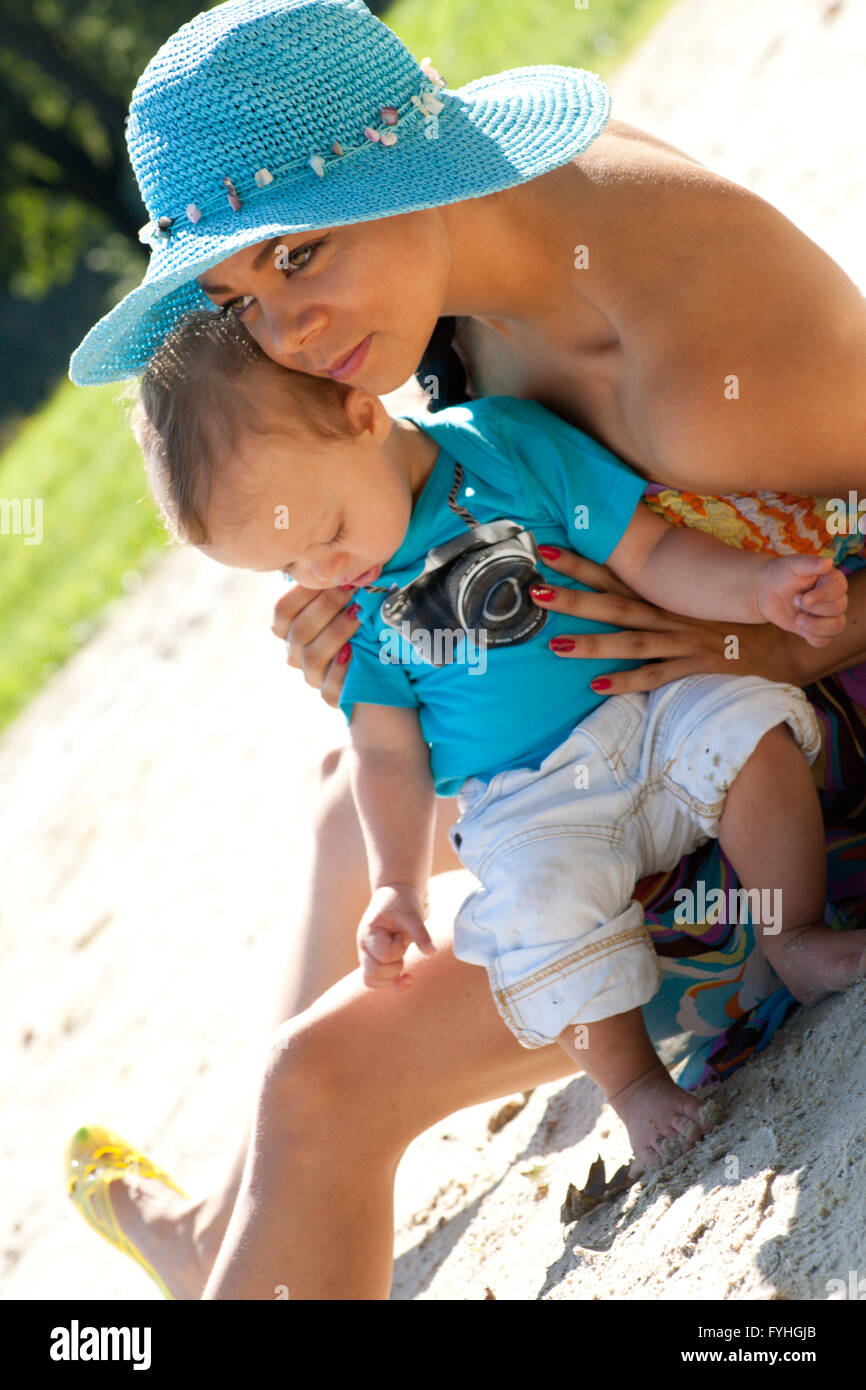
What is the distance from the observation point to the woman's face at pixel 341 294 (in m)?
1.95

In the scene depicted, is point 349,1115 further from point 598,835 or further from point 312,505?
point 312,505

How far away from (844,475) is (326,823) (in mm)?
1064

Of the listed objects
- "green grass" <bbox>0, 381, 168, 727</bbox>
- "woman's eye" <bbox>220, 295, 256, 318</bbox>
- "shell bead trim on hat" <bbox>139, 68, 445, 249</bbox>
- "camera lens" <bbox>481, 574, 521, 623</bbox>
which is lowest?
"green grass" <bbox>0, 381, 168, 727</bbox>

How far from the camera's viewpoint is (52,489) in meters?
10.9

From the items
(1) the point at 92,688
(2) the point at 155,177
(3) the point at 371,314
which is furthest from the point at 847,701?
(1) the point at 92,688

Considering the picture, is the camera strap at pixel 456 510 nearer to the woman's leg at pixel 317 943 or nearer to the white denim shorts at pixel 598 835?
the white denim shorts at pixel 598 835

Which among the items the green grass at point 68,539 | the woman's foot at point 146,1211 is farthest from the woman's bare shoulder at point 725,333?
the green grass at point 68,539

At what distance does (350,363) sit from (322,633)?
0.51m

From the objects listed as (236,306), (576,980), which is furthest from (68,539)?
(576,980)

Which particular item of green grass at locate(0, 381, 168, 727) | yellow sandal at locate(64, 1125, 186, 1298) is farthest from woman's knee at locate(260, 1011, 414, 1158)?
green grass at locate(0, 381, 168, 727)

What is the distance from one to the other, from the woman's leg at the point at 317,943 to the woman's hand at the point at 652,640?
51cm

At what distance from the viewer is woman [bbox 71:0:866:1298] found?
6.42 ft

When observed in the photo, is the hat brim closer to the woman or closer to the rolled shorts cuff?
the woman

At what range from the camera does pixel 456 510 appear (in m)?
2.14
